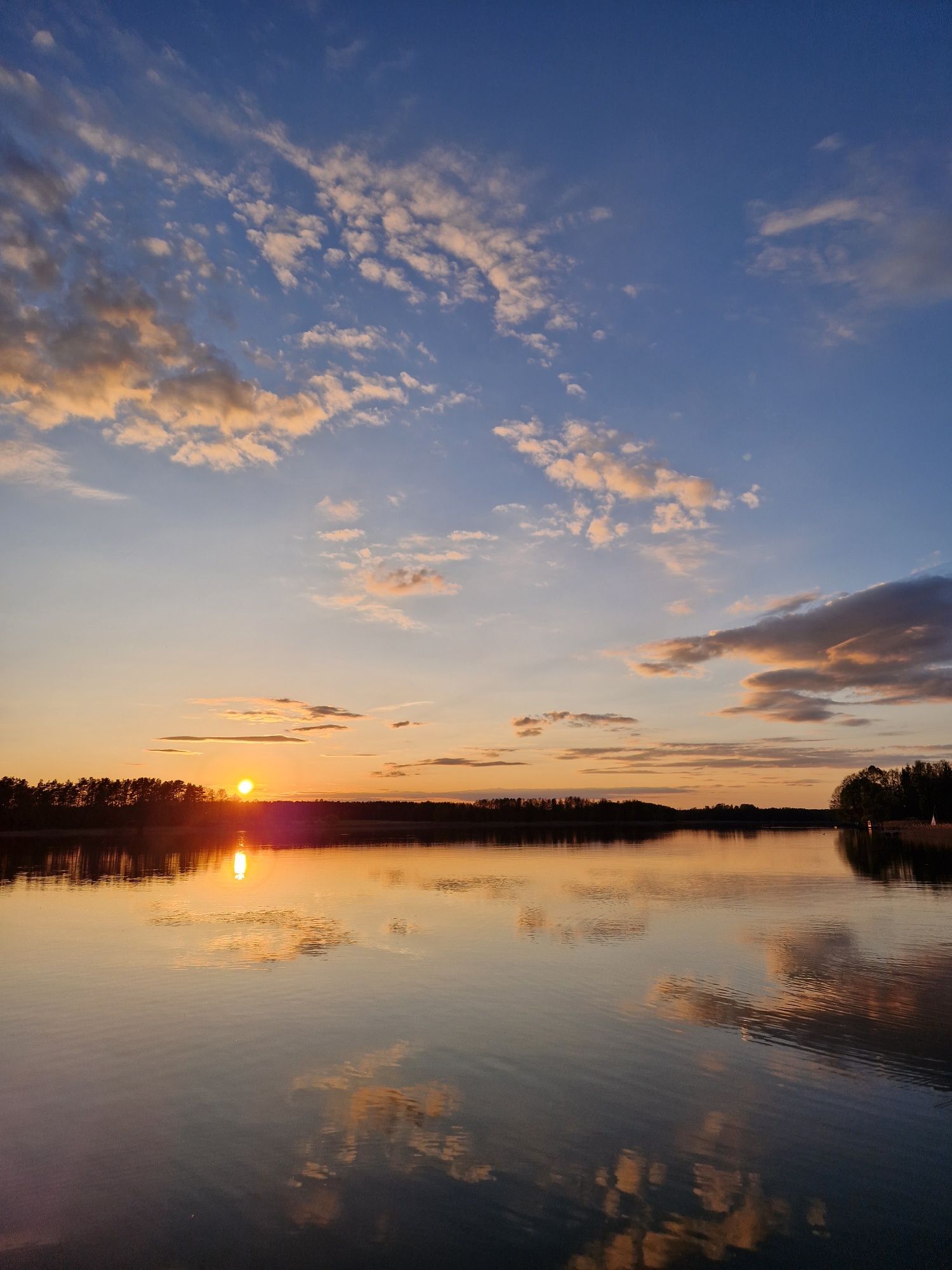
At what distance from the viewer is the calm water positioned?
36.4 ft

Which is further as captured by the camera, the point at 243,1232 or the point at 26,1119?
the point at 26,1119

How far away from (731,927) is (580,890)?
18.9 metres

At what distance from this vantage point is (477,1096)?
16.2 meters

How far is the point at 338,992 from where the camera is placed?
25.4 metres

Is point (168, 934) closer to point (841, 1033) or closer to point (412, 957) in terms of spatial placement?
point (412, 957)

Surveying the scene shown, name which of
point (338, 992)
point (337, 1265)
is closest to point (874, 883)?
point (338, 992)

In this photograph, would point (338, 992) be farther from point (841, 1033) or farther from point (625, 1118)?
point (841, 1033)

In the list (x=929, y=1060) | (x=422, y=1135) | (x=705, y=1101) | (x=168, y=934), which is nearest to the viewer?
(x=422, y=1135)

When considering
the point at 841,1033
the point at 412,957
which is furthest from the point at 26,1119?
the point at 841,1033

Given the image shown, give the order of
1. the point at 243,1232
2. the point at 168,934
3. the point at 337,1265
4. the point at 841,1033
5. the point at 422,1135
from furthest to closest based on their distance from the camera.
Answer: the point at 168,934, the point at 841,1033, the point at 422,1135, the point at 243,1232, the point at 337,1265

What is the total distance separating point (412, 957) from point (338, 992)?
641 cm

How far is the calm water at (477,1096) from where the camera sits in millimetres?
11094

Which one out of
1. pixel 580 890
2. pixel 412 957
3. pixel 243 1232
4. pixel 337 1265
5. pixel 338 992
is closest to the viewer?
pixel 337 1265

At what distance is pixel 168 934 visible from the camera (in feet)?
120
